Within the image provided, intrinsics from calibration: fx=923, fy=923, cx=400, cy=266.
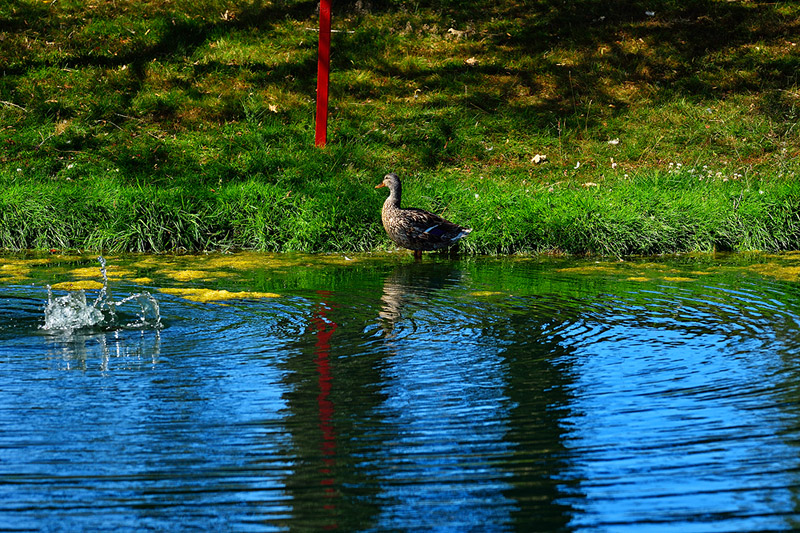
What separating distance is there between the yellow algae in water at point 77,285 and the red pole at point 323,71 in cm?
580

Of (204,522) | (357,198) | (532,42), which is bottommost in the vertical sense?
(204,522)

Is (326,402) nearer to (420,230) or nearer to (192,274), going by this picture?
(192,274)

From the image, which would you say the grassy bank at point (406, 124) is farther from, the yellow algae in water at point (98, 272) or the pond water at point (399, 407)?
the pond water at point (399, 407)

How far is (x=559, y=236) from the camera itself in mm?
10930

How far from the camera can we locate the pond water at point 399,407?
3361mm

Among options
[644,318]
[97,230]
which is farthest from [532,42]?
[644,318]

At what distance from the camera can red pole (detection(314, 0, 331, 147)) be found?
13367 millimetres

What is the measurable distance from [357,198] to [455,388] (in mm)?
7073

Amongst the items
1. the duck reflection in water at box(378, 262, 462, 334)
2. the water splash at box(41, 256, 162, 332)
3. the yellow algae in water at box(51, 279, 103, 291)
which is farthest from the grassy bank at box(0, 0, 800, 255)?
the water splash at box(41, 256, 162, 332)

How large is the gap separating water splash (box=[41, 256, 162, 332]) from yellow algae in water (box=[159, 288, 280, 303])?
21.5 inches

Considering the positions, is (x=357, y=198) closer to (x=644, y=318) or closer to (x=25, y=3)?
(x=644, y=318)

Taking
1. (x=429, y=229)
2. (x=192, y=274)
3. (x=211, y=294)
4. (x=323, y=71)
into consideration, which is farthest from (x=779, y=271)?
(x=323, y=71)

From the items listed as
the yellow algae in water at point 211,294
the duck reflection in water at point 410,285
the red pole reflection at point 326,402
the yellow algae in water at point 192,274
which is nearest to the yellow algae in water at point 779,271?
the duck reflection in water at point 410,285

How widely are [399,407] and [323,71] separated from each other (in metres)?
9.51
